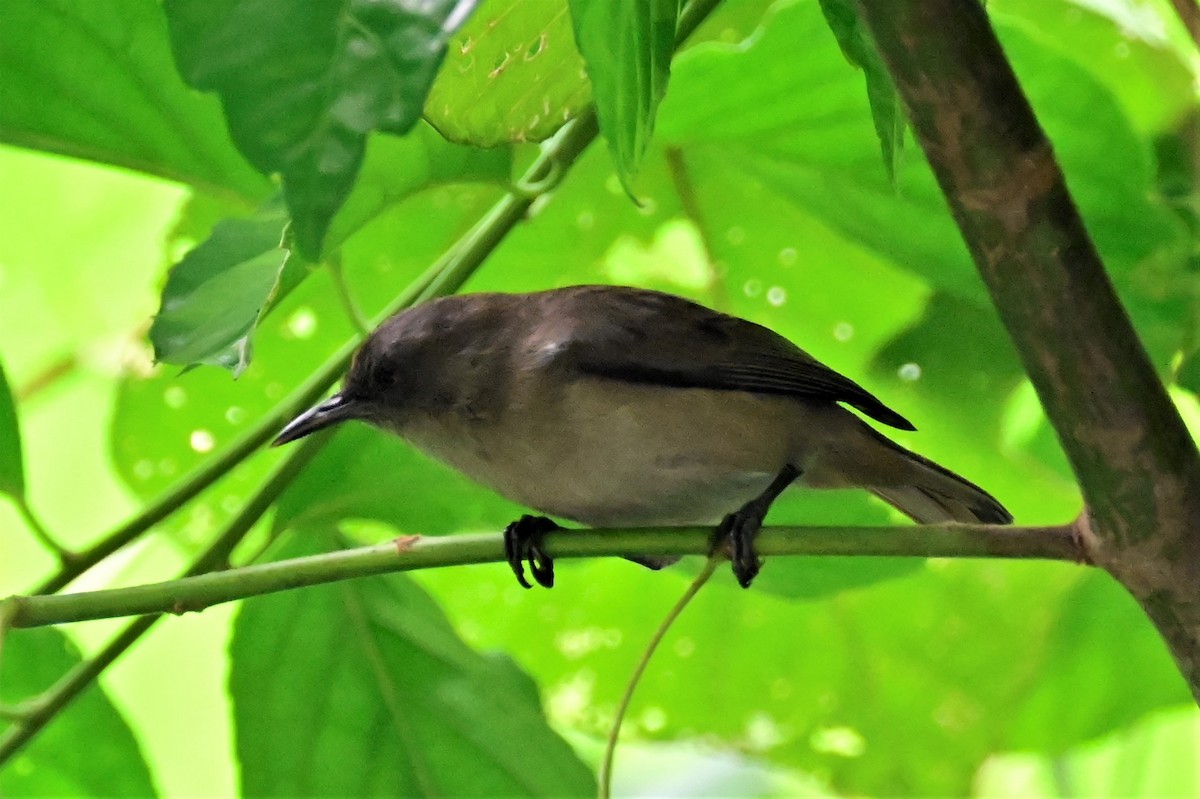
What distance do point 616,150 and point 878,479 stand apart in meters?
0.82

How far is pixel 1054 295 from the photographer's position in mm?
695

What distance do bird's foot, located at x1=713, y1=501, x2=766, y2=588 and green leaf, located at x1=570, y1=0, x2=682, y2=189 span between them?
15.3 inches

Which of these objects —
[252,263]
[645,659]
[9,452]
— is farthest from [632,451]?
[9,452]

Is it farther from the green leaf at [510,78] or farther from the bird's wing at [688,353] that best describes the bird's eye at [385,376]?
the green leaf at [510,78]

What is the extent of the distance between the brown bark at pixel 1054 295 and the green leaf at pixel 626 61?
13 cm

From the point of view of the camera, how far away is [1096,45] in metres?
1.64

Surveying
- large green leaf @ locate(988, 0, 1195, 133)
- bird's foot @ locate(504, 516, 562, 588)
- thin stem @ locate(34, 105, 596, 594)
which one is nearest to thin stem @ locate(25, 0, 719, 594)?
thin stem @ locate(34, 105, 596, 594)

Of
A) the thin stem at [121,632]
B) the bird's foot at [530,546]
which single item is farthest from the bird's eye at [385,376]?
the bird's foot at [530,546]

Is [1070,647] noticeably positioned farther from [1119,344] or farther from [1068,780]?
[1119,344]

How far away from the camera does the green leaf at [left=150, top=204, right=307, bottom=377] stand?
2.70ft

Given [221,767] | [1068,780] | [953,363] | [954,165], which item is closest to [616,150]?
[954,165]

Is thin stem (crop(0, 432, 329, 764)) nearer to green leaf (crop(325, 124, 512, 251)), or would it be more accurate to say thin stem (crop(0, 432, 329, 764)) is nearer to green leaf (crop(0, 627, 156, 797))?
green leaf (crop(0, 627, 156, 797))

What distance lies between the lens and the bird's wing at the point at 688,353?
51.6 inches

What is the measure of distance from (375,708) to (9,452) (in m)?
0.48
